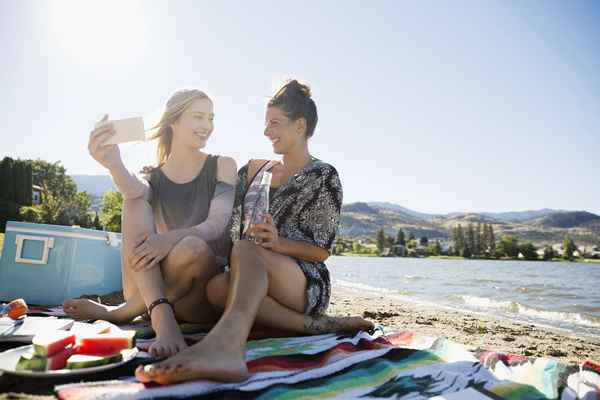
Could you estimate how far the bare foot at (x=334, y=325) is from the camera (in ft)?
9.68

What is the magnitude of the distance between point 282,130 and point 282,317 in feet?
4.43

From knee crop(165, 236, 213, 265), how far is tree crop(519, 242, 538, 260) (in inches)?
3957

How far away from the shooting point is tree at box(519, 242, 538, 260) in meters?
89.8

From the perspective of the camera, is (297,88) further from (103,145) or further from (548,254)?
(548,254)

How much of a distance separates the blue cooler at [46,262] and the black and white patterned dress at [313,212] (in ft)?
7.56

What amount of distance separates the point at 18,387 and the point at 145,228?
1.22 m

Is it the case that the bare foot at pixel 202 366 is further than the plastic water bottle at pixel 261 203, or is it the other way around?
the plastic water bottle at pixel 261 203

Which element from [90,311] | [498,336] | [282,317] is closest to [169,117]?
[90,311]

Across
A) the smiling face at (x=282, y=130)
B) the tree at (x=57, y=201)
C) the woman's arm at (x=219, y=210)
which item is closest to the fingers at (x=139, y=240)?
the woman's arm at (x=219, y=210)

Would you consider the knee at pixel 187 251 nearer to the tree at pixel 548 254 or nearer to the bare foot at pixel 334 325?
the bare foot at pixel 334 325

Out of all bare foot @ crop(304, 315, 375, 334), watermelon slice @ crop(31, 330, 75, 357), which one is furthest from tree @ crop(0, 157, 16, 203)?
watermelon slice @ crop(31, 330, 75, 357)

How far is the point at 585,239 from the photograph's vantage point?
183875 millimetres

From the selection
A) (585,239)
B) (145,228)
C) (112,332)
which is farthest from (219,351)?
(585,239)

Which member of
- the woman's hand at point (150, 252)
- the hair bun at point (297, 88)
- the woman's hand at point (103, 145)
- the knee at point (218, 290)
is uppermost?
the hair bun at point (297, 88)
